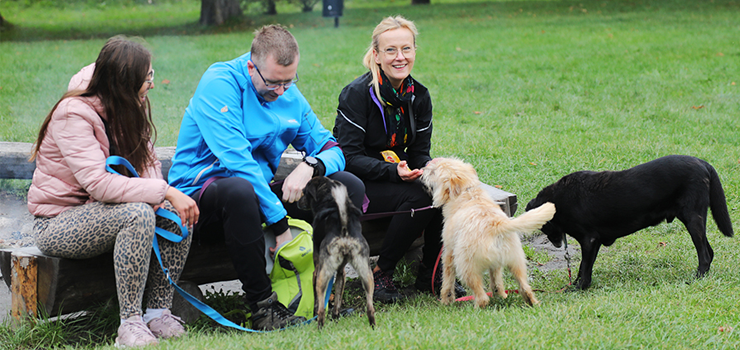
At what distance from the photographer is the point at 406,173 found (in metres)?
4.02

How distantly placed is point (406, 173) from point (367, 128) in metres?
0.46

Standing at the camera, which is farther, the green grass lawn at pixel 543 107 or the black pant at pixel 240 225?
the black pant at pixel 240 225

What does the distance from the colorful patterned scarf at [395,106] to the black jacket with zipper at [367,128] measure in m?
0.03

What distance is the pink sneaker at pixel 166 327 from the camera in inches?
130

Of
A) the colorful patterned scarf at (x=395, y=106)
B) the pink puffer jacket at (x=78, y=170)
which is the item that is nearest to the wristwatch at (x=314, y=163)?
the colorful patterned scarf at (x=395, y=106)

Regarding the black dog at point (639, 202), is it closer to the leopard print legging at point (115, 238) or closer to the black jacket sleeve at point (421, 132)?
the black jacket sleeve at point (421, 132)

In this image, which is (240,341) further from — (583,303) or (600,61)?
(600,61)

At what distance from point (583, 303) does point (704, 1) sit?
22.1 meters

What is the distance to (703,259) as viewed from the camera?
3.98 metres

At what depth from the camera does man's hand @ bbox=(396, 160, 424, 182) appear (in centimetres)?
402

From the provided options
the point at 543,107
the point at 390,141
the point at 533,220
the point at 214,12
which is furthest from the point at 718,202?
the point at 214,12

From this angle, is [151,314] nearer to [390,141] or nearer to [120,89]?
[120,89]

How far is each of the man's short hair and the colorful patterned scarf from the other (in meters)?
0.86

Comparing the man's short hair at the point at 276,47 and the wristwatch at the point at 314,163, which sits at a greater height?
the man's short hair at the point at 276,47
